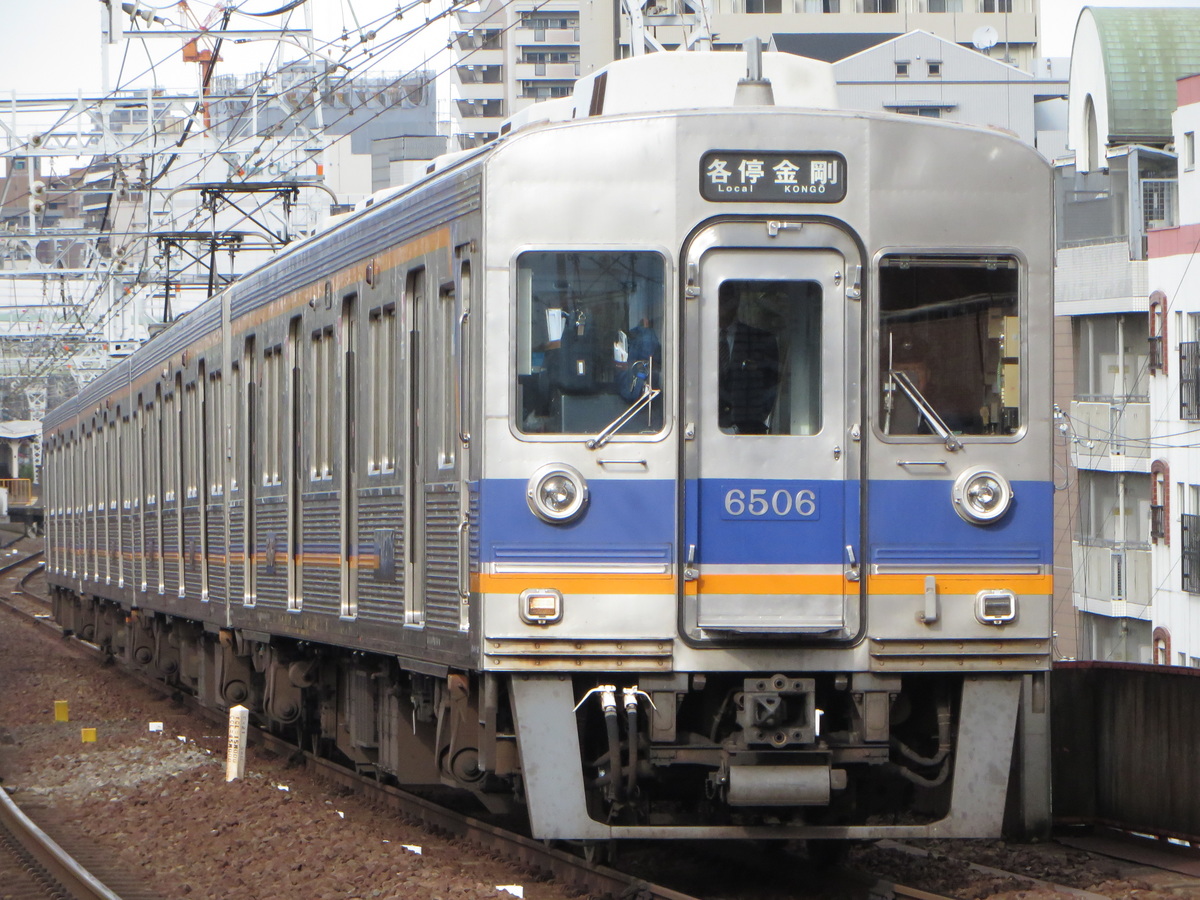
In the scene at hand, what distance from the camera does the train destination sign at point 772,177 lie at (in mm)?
6797

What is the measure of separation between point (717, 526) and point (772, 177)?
4.54ft

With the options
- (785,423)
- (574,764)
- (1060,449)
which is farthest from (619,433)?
(1060,449)

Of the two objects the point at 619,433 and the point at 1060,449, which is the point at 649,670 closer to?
the point at 619,433

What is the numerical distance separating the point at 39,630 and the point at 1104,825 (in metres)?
22.2

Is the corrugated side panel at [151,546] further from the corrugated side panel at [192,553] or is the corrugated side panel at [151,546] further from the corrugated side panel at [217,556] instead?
the corrugated side panel at [217,556]

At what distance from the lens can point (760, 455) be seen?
263 inches

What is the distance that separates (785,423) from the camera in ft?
22.1

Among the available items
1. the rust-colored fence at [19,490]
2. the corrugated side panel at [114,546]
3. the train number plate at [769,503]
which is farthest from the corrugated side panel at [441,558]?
the rust-colored fence at [19,490]

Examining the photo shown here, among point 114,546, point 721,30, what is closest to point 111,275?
point 114,546

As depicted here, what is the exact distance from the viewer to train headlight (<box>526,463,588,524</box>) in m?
6.64

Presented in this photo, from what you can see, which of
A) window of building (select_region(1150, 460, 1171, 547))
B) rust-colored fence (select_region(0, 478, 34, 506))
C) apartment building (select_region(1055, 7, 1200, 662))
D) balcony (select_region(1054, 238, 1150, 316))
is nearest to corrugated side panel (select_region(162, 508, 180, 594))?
apartment building (select_region(1055, 7, 1200, 662))

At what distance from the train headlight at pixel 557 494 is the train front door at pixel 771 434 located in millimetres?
422

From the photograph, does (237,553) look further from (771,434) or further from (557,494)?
(771,434)

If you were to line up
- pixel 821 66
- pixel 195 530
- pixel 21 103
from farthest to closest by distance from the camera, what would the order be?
pixel 21 103 < pixel 195 530 < pixel 821 66
